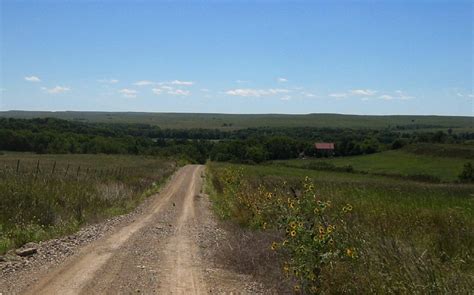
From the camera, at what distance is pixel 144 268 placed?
28.8ft

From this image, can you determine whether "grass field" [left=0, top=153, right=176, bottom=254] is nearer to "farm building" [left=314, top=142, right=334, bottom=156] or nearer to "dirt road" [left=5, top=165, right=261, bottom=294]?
"dirt road" [left=5, top=165, right=261, bottom=294]

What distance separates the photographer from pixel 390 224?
10.1 meters

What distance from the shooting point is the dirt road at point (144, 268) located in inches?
294

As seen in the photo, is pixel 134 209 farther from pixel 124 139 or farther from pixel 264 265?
pixel 124 139

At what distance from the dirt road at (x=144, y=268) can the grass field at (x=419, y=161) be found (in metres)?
63.0

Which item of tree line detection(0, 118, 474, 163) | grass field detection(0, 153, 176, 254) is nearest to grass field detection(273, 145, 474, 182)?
tree line detection(0, 118, 474, 163)

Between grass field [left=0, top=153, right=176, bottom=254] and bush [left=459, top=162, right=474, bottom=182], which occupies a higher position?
grass field [left=0, top=153, right=176, bottom=254]

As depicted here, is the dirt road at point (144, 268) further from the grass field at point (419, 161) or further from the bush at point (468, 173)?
the grass field at point (419, 161)

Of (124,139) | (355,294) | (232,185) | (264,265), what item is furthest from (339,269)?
(124,139)

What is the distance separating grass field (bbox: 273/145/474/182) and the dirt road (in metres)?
63.0

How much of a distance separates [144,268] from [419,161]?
86710 millimetres

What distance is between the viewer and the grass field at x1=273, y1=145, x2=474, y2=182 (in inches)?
2987

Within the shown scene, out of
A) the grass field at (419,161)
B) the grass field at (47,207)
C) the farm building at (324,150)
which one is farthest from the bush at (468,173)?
the grass field at (47,207)

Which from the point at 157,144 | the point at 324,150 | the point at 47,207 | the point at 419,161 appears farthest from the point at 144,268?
the point at 157,144
